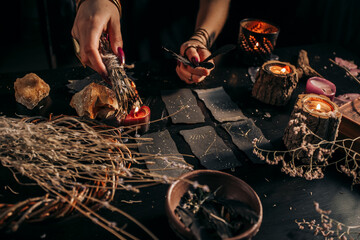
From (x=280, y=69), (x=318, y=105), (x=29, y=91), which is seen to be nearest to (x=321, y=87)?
(x=280, y=69)

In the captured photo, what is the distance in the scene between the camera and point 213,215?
0.81 meters

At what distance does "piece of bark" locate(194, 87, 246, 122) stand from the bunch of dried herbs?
526mm

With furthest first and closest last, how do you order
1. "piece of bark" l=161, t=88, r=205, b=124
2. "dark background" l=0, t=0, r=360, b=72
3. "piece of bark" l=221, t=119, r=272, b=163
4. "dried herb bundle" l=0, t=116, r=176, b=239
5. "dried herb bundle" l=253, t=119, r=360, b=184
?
"dark background" l=0, t=0, r=360, b=72, "piece of bark" l=161, t=88, r=205, b=124, "piece of bark" l=221, t=119, r=272, b=163, "dried herb bundle" l=253, t=119, r=360, b=184, "dried herb bundle" l=0, t=116, r=176, b=239

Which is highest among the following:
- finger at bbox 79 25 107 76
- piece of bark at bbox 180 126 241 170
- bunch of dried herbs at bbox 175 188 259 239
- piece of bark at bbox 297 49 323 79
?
finger at bbox 79 25 107 76

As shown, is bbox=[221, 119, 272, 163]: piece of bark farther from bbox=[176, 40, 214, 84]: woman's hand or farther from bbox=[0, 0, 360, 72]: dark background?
bbox=[0, 0, 360, 72]: dark background

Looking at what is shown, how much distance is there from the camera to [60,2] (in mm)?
2119

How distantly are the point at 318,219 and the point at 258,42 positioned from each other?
38.1 inches

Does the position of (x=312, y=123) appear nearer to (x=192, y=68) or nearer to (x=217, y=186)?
(x=217, y=186)

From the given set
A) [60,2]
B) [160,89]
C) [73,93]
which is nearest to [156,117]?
[160,89]

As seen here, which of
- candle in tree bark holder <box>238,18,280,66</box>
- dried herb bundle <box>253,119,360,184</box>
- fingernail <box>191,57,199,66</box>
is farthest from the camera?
candle in tree bark holder <box>238,18,280,66</box>

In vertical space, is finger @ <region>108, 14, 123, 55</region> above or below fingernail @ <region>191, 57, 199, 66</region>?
above

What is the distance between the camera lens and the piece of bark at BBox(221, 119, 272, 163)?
122 centimetres

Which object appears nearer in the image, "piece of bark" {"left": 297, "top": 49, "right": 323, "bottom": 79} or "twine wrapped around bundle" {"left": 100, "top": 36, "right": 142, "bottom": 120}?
A: "twine wrapped around bundle" {"left": 100, "top": 36, "right": 142, "bottom": 120}

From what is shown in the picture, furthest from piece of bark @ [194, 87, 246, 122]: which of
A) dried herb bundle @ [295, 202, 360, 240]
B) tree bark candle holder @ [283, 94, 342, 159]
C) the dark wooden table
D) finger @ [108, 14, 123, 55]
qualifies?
dried herb bundle @ [295, 202, 360, 240]
